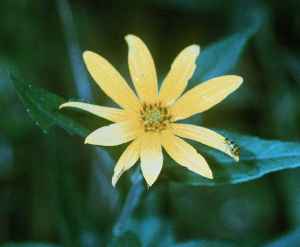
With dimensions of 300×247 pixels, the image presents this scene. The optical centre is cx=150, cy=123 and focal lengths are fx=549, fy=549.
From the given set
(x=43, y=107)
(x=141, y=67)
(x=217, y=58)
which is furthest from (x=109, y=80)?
(x=217, y=58)

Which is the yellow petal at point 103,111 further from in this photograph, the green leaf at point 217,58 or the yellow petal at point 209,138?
the green leaf at point 217,58

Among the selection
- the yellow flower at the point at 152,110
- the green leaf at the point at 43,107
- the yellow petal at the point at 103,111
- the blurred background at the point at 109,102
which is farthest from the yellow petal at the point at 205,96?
the blurred background at the point at 109,102

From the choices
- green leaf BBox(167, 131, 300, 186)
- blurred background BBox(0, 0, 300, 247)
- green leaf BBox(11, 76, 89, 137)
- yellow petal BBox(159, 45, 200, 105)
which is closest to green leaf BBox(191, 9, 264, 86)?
yellow petal BBox(159, 45, 200, 105)

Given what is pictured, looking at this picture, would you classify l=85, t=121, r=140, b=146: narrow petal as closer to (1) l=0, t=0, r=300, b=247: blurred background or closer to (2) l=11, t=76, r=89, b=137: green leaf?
(2) l=11, t=76, r=89, b=137: green leaf

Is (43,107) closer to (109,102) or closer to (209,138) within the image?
(209,138)

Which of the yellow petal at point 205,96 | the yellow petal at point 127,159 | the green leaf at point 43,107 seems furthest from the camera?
the yellow petal at point 205,96
